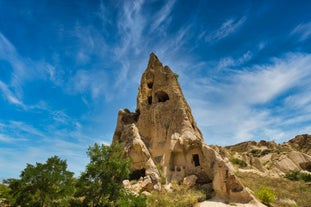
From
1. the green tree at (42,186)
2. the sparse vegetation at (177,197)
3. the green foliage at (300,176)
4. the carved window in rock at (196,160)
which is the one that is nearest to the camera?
the green tree at (42,186)

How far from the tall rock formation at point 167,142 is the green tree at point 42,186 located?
23.4ft

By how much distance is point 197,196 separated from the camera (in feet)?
52.9

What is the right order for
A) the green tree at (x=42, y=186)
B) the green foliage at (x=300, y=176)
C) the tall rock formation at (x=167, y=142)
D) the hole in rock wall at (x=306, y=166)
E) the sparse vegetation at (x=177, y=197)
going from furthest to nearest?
the hole in rock wall at (x=306, y=166) → the green foliage at (x=300, y=176) → the tall rock formation at (x=167, y=142) → the sparse vegetation at (x=177, y=197) → the green tree at (x=42, y=186)

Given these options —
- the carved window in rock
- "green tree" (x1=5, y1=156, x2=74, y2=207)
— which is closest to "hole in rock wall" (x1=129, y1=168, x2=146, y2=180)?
the carved window in rock

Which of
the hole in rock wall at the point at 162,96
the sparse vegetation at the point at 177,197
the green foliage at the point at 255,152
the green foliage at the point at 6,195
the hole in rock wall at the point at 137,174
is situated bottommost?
the sparse vegetation at the point at 177,197

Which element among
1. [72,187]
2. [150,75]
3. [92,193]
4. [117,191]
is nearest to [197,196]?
[117,191]

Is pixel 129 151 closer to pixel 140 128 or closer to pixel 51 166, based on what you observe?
pixel 140 128

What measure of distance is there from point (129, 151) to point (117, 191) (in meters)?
7.75

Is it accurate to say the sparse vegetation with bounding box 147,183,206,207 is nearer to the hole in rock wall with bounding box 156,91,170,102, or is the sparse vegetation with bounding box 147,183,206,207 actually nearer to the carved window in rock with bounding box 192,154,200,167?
the carved window in rock with bounding box 192,154,200,167

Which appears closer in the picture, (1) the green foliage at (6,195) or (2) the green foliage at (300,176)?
(1) the green foliage at (6,195)

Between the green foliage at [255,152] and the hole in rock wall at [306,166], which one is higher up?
the green foliage at [255,152]

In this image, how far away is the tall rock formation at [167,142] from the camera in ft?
55.8

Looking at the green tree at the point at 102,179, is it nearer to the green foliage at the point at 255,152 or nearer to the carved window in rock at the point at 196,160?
the carved window in rock at the point at 196,160

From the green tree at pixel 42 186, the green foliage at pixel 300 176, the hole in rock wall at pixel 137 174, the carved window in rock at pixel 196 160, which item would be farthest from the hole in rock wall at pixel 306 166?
the green tree at pixel 42 186
